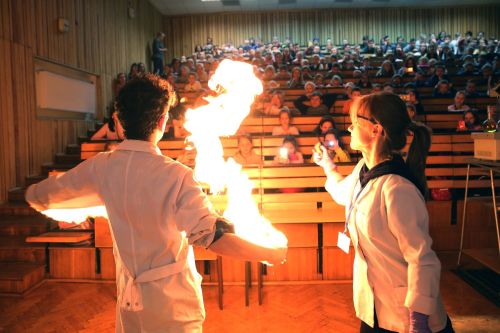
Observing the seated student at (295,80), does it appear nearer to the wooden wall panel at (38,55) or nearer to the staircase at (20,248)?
the wooden wall panel at (38,55)

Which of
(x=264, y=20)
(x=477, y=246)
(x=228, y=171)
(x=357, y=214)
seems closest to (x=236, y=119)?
(x=228, y=171)

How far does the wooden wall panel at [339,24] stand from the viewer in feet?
57.4

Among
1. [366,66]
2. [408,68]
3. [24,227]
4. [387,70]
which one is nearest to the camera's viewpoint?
[24,227]

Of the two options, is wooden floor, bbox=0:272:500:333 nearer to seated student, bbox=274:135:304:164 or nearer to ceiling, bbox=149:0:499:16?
seated student, bbox=274:135:304:164

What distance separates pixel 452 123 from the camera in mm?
8086

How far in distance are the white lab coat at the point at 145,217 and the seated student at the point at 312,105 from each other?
6.67 metres

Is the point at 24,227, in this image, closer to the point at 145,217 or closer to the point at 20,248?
the point at 20,248

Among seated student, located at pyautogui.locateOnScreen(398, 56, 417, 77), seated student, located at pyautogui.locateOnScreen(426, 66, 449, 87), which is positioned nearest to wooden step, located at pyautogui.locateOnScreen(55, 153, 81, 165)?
seated student, located at pyautogui.locateOnScreen(426, 66, 449, 87)

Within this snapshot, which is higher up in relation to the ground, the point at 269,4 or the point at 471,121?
the point at 269,4

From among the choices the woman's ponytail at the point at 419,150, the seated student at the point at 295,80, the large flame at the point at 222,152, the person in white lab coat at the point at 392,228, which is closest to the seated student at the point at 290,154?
the large flame at the point at 222,152

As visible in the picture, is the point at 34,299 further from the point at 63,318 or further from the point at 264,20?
the point at 264,20

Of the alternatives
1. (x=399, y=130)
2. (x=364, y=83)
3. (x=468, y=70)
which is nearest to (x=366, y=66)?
(x=364, y=83)

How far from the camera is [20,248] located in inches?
189

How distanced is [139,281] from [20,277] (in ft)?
11.3
